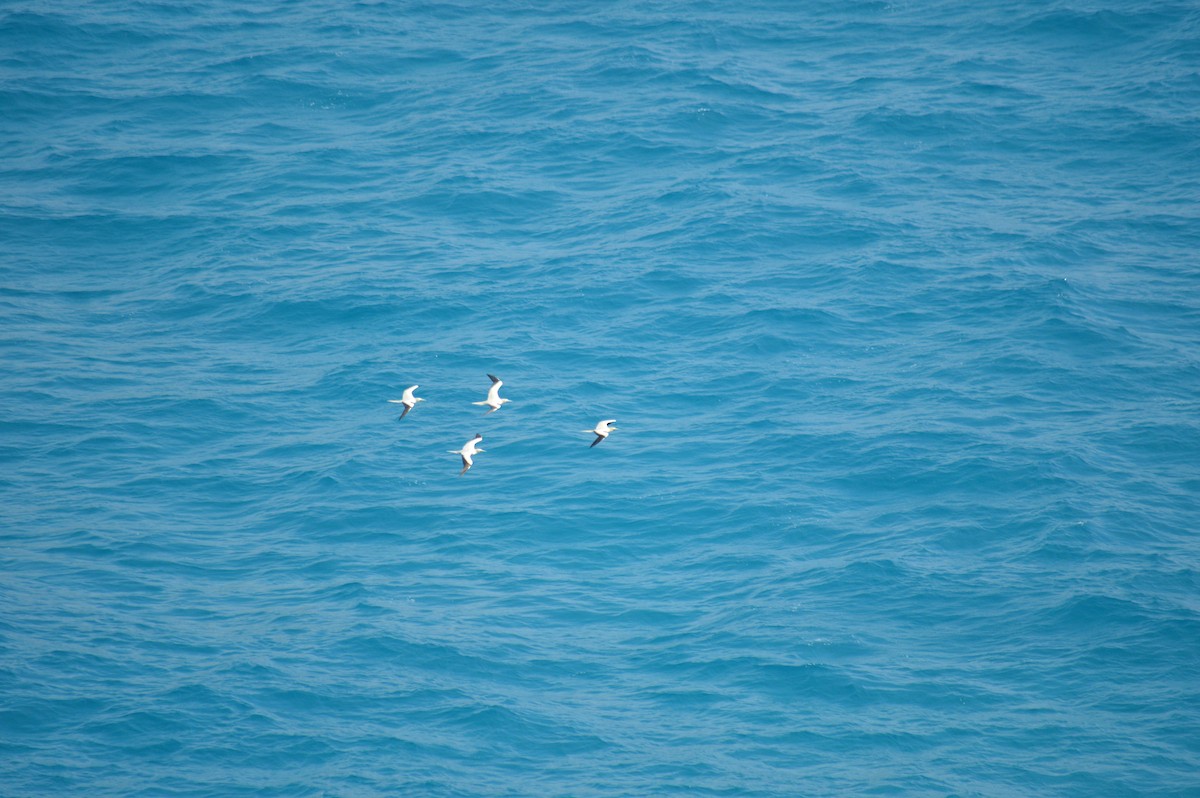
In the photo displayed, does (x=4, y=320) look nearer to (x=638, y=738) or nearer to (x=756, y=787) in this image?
(x=638, y=738)

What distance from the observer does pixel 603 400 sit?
5725 cm

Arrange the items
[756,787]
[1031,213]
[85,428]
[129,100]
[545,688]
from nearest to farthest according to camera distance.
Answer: [756,787]
[545,688]
[85,428]
[1031,213]
[129,100]

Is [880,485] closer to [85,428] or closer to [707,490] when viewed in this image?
[707,490]

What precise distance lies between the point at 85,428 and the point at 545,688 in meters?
24.3

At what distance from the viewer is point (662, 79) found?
8094 centimetres

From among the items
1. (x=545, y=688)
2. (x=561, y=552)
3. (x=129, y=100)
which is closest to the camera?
(x=545, y=688)

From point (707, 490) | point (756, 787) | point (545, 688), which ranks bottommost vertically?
point (756, 787)

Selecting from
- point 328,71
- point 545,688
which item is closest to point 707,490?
point 545,688

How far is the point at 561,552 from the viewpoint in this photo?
5044 cm

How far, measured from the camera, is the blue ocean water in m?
42.8

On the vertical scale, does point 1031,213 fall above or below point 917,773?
above

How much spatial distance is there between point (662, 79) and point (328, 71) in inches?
814

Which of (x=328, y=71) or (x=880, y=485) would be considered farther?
(x=328, y=71)

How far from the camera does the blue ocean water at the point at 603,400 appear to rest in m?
42.8
